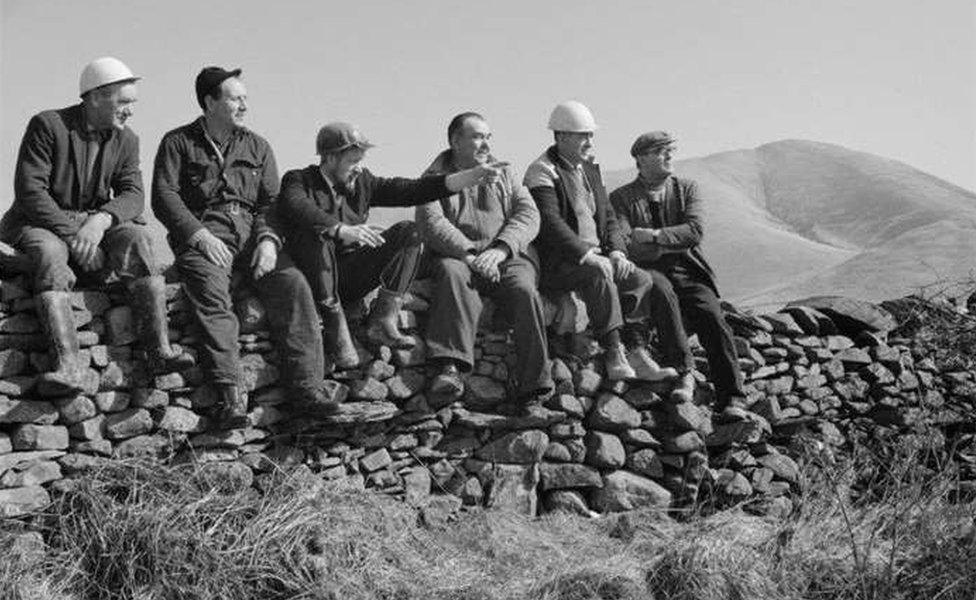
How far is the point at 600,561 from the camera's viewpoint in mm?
7730

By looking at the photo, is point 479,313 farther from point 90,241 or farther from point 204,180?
point 90,241

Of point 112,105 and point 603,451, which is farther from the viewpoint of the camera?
point 603,451

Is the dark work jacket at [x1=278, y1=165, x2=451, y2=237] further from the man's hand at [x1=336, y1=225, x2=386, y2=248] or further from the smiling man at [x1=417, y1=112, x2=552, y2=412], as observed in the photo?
the smiling man at [x1=417, y1=112, x2=552, y2=412]

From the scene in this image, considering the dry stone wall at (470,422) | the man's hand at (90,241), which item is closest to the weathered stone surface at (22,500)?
the dry stone wall at (470,422)

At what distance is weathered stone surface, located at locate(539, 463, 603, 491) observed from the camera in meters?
8.60

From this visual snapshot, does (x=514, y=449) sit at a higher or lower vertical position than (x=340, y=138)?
lower

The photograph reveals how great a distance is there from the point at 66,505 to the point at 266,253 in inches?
69.4

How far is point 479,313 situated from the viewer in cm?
838

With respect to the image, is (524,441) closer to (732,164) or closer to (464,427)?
(464,427)

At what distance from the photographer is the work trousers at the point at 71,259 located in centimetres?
689

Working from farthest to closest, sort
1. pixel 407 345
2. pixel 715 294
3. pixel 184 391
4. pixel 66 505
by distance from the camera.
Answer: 1. pixel 715 294
2. pixel 407 345
3. pixel 184 391
4. pixel 66 505

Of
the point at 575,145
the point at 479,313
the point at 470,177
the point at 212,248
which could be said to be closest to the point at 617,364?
the point at 479,313

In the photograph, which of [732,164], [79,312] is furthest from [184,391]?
[732,164]

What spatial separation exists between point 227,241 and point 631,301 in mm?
2868
